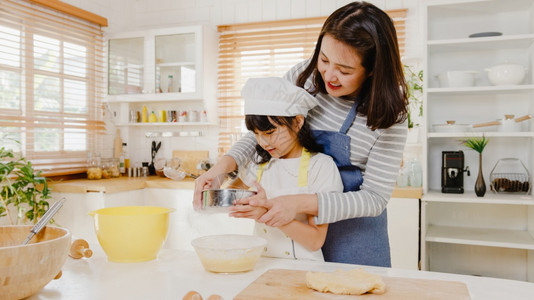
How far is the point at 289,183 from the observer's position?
1.51 m

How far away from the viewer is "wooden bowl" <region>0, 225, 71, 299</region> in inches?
33.7

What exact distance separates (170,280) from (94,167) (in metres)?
2.98

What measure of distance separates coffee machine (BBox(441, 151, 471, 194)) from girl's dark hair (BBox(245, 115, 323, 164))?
186 cm

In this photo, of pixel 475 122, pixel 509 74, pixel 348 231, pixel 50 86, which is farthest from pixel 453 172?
pixel 50 86

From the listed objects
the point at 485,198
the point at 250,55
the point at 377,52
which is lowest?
the point at 485,198

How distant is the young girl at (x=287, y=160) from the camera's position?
1323mm

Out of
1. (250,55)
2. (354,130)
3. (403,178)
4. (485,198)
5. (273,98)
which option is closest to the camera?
(273,98)

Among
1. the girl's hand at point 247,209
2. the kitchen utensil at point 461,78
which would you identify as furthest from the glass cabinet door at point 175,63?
the girl's hand at point 247,209

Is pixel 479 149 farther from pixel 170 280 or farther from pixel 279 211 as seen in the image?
pixel 170 280

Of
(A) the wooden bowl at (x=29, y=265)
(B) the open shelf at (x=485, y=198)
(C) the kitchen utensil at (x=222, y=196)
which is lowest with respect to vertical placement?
(B) the open shelf at (x=485, y=198)

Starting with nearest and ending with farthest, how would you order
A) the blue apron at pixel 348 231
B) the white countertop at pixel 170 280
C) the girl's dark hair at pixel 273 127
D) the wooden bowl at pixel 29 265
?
the wooden bowl at pixel 29 265, the white countertop at pixel 170 280, the girl's dark hair at pixel 273 127, the blue apron at pixel 348 231

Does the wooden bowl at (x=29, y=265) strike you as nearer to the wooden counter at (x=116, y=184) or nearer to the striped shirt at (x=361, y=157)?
the striped shirt at (x=361, y=157)

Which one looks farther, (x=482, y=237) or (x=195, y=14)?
(x=195, y=14)

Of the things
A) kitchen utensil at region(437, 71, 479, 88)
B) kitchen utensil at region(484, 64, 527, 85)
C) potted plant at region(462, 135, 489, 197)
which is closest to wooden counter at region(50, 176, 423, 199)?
potted plant at region(462, 135, 489, 197)
